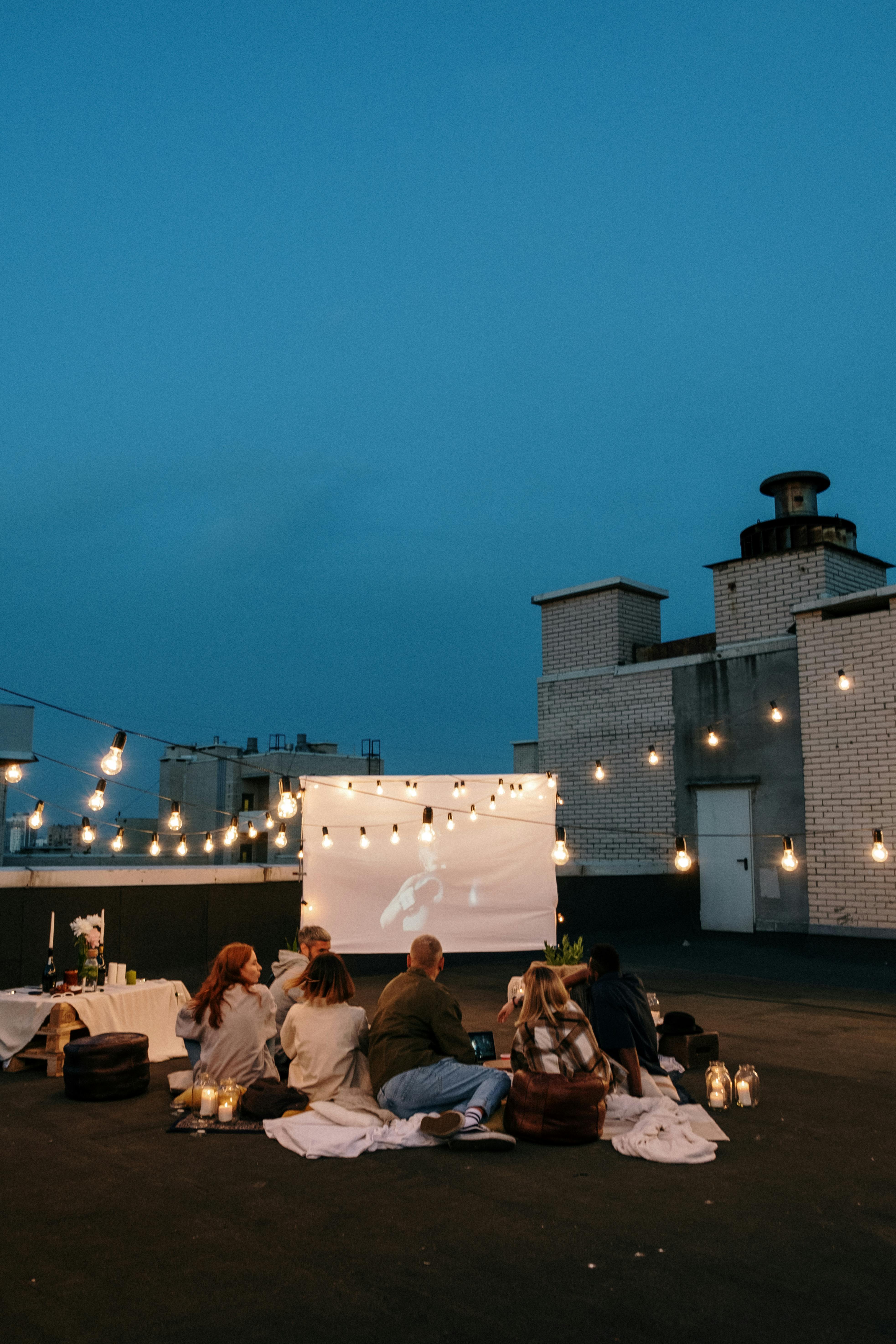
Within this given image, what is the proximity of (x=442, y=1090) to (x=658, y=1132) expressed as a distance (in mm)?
1284

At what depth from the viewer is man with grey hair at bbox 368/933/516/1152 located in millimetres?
5688

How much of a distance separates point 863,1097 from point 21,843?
168 ft

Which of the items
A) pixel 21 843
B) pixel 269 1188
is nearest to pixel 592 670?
pixel 269 1188

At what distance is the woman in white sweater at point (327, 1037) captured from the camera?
6059mm

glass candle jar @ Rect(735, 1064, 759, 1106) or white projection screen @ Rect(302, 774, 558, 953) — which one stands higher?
white projection screen @ Rect(302, 774, 558, 953)

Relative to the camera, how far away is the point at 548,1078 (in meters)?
5.49

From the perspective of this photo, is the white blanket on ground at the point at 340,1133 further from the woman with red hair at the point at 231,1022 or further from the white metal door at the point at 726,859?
the white metal door at the point at 726,859

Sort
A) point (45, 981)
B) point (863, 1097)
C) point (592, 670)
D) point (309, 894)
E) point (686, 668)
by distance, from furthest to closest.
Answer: point (592, 670), point (686, 668), point (309, 894), point (45, 981), point (863, 1097)

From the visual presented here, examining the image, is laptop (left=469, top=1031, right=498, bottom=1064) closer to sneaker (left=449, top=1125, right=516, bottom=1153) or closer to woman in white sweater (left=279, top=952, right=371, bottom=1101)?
woman in white sweater (left=279, top=952, right=371, bottom=1101)

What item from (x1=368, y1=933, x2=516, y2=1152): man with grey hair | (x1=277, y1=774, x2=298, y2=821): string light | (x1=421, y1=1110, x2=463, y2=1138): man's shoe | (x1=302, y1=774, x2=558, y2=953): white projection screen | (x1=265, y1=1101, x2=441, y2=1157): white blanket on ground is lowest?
(x1=265, y1=1101, x2=441, y2=1157): white blanket on ground

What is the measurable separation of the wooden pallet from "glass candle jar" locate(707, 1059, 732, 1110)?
4.77 metres

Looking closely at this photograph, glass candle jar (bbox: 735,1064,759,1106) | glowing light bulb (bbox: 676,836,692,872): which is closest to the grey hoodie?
glass candle jar (bbox: 735,1064,759,1106)

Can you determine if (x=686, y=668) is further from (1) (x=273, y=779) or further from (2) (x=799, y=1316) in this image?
(1) (x=273, y=779)

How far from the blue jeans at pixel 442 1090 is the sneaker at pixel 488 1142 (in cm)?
31
